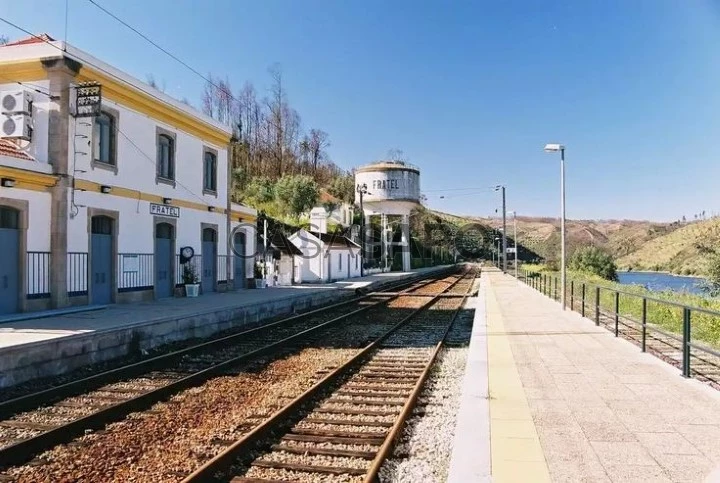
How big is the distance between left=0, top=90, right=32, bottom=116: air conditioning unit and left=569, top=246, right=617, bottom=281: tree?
3908 centimetres

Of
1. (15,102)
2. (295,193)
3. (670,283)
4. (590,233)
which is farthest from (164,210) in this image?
(590,233)

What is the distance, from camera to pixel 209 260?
2177 cm

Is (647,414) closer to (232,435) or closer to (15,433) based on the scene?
(232,435)

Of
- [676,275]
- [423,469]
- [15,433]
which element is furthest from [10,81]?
[676,275]

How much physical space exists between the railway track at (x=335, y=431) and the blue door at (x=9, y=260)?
8.17m

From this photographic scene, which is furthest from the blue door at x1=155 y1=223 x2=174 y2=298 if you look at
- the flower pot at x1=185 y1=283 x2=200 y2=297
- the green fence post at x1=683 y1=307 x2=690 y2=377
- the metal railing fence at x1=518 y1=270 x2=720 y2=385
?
the green fence post at x1=683 y1=307 x2=690 y2=377

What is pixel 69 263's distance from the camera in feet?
46.0

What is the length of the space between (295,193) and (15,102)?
98.7 ft

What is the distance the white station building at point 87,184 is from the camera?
1299cm

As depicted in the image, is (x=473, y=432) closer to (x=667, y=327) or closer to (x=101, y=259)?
(x=667, y=327)

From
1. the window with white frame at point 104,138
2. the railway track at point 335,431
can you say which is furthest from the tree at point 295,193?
the railway track at point 335,431

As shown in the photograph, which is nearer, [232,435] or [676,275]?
[232,435]

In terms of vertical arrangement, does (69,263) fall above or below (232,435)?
above

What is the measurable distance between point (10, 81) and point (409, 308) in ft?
46.0
